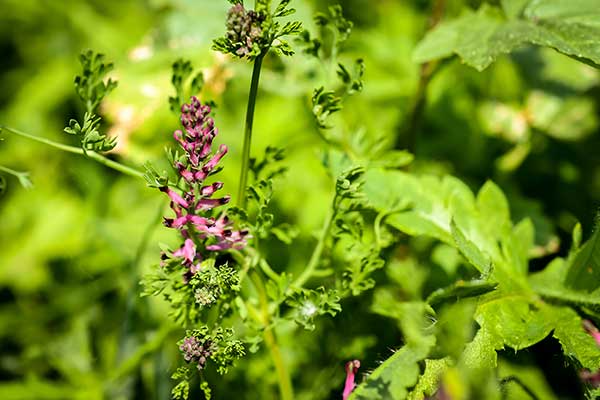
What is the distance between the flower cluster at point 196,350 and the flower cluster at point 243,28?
1.59 feet

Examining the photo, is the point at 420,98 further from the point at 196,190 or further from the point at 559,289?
the point at 196,190

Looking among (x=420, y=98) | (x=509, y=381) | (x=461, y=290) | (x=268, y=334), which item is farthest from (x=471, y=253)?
(x=420, y=98)

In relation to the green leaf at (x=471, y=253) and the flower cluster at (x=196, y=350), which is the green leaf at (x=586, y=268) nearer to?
the green leaf at (x=471, y=253)

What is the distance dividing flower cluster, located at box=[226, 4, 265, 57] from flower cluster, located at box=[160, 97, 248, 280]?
4.8 inches

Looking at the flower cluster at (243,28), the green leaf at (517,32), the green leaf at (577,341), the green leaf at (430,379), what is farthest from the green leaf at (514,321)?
the flower cluster at (243,28)

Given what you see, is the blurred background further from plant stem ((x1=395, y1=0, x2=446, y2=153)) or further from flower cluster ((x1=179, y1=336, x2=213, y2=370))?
flower cluster ((x1=179, y1=336, x2=213, y2=370))

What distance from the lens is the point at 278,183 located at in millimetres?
1916

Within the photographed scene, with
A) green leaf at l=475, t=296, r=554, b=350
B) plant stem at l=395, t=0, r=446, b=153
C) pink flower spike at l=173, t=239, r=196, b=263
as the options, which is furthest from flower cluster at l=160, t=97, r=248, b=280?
plant stem at l=395, t=0, r=446, b=153

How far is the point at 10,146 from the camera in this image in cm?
301

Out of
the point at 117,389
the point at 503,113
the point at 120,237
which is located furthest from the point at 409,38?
the point at 117,389

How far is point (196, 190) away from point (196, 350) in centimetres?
27

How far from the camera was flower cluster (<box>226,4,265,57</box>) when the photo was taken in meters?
1.05

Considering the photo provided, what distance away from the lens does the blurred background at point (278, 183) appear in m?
1.81

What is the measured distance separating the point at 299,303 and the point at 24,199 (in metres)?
2.02
